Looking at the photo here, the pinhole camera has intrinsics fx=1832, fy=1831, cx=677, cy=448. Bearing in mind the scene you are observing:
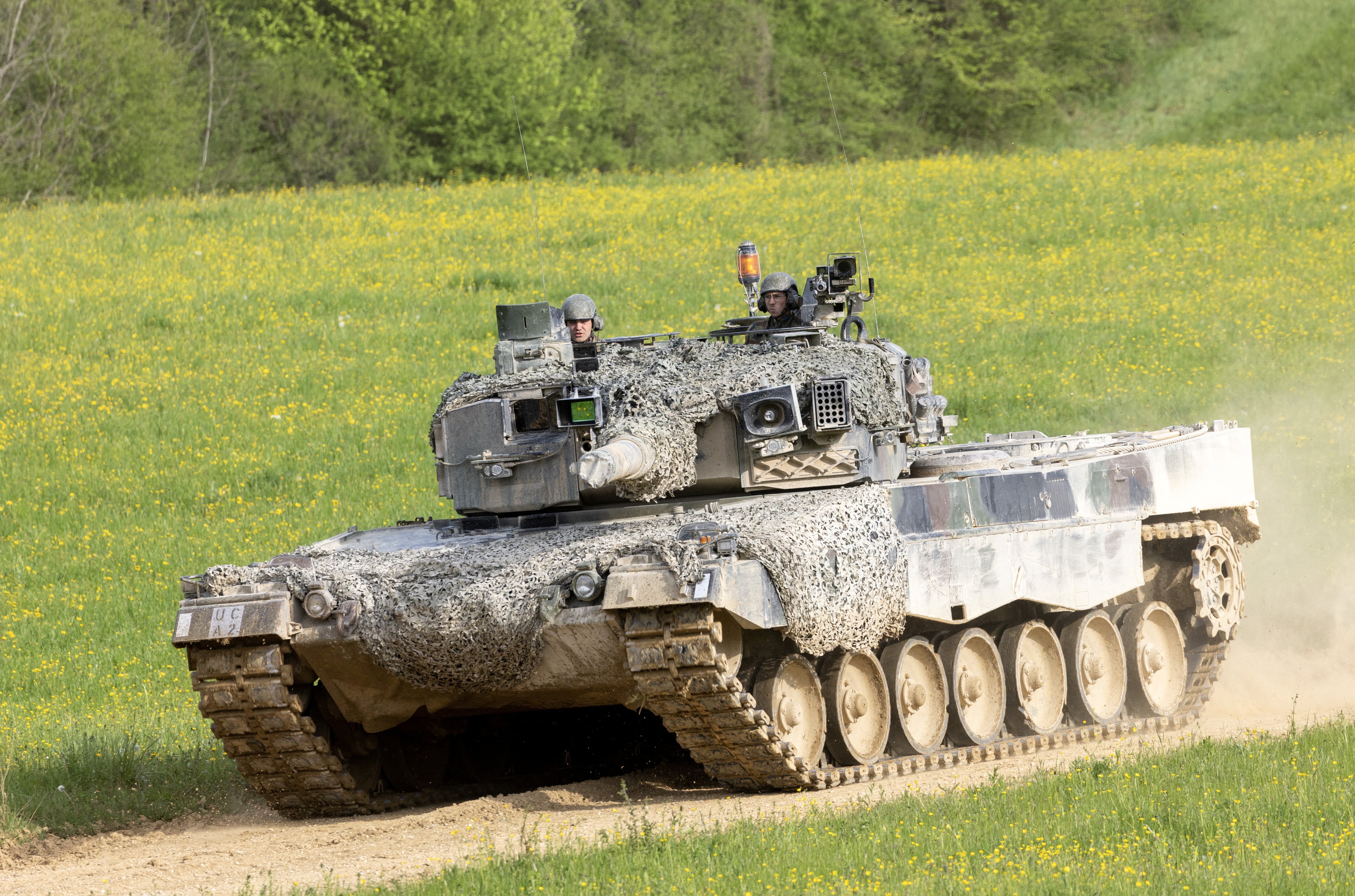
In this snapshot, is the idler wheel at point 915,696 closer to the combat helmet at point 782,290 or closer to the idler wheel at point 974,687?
the idler wheel at point 974,687

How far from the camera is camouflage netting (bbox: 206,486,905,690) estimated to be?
33.8ft

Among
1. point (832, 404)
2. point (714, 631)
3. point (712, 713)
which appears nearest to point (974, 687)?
point (832, 404)

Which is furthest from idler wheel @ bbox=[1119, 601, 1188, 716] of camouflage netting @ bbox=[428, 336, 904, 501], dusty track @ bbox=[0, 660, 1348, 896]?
camouflage netting @ bbox=[428, 336, 904, 501]

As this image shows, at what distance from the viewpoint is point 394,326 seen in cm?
2838

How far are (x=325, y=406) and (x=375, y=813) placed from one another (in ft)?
45.0

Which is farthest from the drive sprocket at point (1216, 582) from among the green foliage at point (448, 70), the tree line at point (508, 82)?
the green foliage at point (448, 70)

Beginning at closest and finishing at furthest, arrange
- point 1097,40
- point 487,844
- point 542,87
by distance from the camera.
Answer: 1. point 487,844
2. point 542,87
3. point 1097,40

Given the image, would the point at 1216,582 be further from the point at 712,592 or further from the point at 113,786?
the point at 113,786

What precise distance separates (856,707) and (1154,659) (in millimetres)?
3964

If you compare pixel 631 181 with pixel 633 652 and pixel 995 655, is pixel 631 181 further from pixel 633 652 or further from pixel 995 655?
pixel 633 652

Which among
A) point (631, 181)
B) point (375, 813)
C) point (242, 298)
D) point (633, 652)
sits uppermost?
point (631, 181)

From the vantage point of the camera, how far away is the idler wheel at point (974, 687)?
41.9 ft

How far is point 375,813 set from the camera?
1177 cm

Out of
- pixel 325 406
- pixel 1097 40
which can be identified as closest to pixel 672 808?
pixel 325 406
